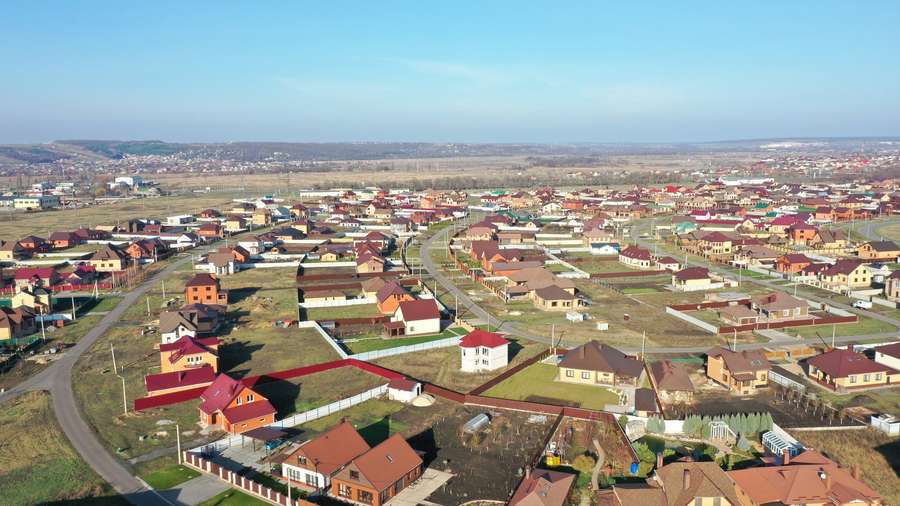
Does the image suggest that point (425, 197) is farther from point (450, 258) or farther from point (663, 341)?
point (663, 341)

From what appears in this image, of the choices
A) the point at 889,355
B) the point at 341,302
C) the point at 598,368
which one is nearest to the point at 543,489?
the point at 598,368

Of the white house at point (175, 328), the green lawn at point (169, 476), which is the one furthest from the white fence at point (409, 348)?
the green lawn at point (169, 476)

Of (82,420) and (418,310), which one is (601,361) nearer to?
(418,310)

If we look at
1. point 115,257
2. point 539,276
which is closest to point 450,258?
point 539,276

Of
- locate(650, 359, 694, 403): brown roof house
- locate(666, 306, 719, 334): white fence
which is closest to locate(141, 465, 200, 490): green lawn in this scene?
locate(650, 359, 694, 403): brown roof house

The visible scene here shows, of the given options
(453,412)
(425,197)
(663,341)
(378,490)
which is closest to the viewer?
(378,490)
